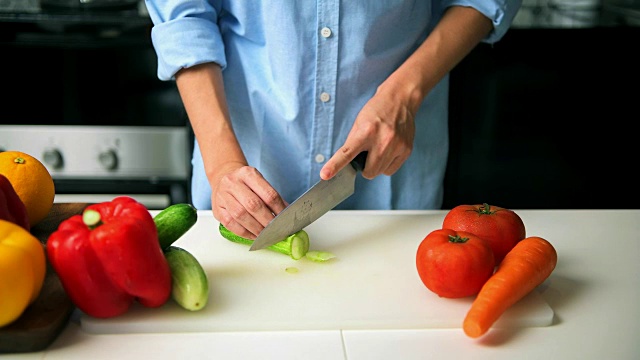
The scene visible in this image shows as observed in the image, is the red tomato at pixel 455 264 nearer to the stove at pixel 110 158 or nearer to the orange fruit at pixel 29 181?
the orange fruit at pixel 29 181

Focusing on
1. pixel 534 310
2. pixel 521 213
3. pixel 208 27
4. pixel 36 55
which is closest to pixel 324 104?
pixel 208 27

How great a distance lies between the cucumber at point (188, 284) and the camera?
973 millimetres

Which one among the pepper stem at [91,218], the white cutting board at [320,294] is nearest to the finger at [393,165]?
the white cutting board at [320,294]

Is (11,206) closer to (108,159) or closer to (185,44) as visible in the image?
(185,44)

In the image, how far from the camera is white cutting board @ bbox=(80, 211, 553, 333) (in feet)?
3.19

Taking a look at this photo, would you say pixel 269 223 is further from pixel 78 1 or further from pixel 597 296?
pixel 78 1

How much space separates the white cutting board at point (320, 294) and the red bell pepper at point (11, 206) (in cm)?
17

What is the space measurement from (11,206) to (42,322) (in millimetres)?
187

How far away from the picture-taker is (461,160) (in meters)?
2.25

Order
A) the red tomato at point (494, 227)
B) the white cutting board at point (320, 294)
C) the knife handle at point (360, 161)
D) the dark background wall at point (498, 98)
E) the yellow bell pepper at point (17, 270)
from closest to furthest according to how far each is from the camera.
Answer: the yellow bell pepper at point (17, 270)
the white cutting board at point (320, 294)
the red tomato at point (494, 227)
the knife handle at point (360, 161)
the dark background wall at point (498, 98)

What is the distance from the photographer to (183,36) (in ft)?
4.40

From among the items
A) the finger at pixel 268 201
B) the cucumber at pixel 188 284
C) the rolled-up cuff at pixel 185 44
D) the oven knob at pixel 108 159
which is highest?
the rolled-up cuff at pixel 185 44

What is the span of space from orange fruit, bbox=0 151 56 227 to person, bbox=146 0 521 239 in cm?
25

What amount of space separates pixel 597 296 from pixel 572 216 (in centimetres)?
29
